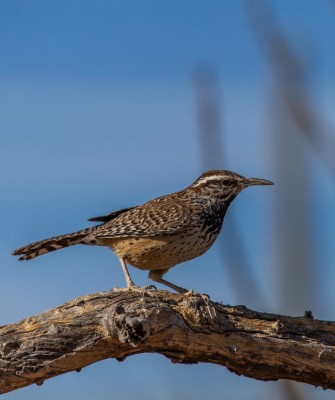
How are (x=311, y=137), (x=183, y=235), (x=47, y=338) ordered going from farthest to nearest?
(x=183, y=235), (x=47, y=338), (x=311, y=137)

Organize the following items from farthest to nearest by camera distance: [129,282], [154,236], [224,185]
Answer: [224,185], [154,236], [129,282]

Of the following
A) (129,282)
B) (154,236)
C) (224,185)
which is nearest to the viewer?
(129,282)

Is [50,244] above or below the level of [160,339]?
above

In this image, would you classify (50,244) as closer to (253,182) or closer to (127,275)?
(127,275)

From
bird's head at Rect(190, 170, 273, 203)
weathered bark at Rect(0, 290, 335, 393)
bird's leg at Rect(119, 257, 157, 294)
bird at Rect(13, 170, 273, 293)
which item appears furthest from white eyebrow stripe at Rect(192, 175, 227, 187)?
weathered bark at Rect(0, 290, 335, 393)

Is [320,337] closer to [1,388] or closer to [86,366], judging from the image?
[86,366]

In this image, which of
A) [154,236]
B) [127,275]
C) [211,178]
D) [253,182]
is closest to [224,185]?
[211,178]

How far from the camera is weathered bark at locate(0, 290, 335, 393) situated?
4.18 m

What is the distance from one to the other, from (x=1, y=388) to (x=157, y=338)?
80 cm

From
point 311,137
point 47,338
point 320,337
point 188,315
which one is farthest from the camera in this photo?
point 320,337

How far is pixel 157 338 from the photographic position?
4.31m

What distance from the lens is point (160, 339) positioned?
14.2 ft

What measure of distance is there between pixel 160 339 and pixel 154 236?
1.55m

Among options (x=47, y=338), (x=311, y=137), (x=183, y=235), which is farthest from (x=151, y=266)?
(x=311, y=137)
